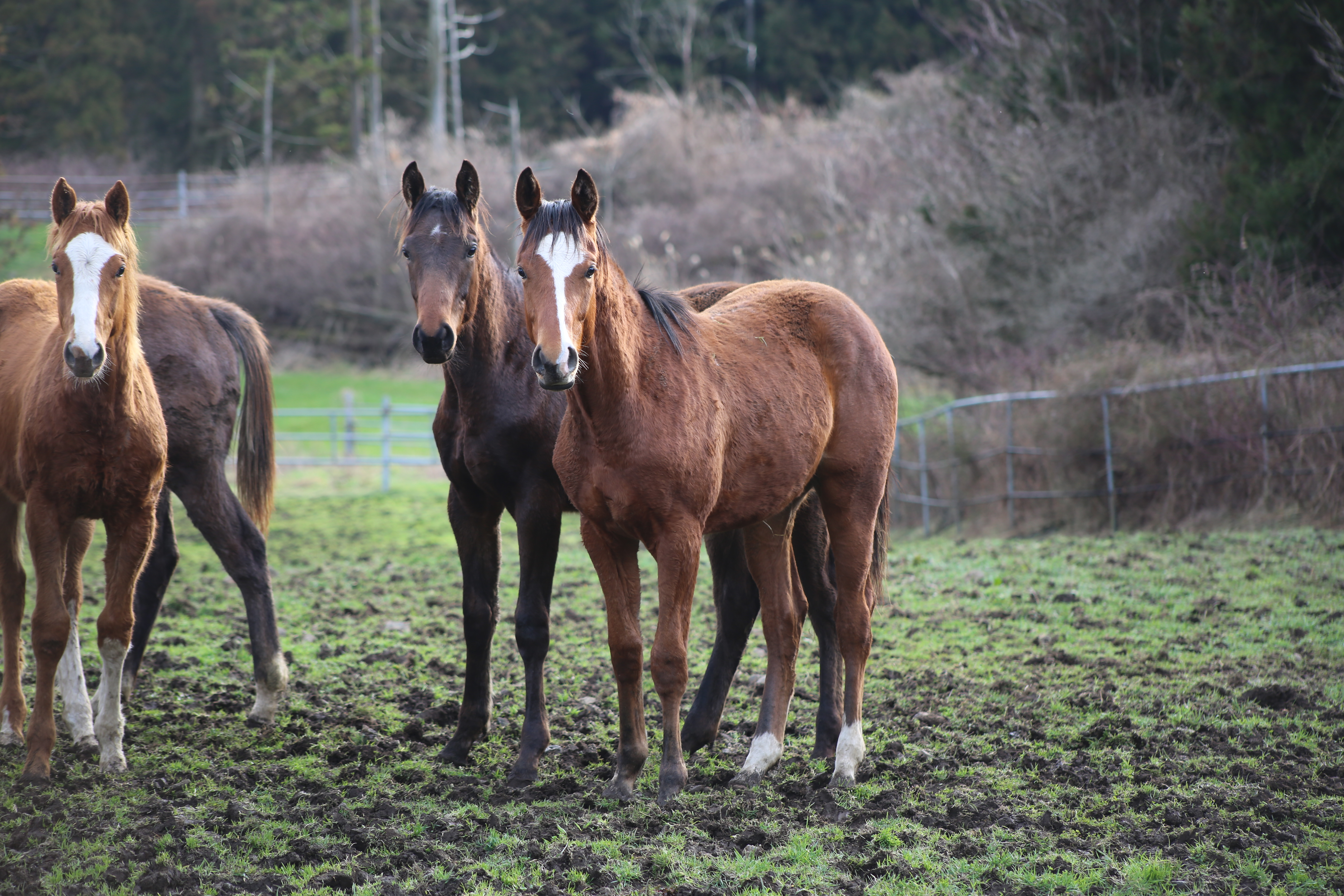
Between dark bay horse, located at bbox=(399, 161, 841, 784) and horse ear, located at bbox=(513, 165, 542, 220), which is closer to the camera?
horse ear, located at bbox=(513, 165, 542, 220)

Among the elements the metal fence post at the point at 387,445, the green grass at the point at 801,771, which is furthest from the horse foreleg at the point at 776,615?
the metal fence post at the point at 387,445

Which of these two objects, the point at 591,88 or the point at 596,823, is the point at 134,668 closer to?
the point at 596,823

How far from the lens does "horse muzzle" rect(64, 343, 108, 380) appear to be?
13.0 ft

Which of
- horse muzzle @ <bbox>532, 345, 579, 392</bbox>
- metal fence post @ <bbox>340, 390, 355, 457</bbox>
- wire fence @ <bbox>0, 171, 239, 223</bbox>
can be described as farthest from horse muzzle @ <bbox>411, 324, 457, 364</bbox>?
wire fence @ <bbox>0, 171, 239, 223</bbox>

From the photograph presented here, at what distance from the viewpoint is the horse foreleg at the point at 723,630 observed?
4.85m

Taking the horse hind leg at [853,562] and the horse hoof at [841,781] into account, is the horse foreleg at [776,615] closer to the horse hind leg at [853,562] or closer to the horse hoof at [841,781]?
the horse hind leg at [853,562]

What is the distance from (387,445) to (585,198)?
1528cm

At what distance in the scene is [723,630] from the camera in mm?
5121

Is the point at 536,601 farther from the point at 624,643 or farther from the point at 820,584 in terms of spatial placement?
the point at 820,584

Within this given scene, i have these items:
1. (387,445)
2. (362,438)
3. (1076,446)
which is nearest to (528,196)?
(1076,446)

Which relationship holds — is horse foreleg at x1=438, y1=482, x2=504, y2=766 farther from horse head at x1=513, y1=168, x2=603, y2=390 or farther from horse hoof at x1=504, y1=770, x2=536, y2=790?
horse head at x1=513, y1=168, x2=603, y2=390

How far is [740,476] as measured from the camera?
Answer: 14.0ft

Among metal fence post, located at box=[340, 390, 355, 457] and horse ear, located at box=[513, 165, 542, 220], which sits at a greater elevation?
horse ear, located at box=[513, 165, 542, 220]

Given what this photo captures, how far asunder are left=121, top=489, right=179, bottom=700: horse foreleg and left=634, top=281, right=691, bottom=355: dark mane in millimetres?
2941
